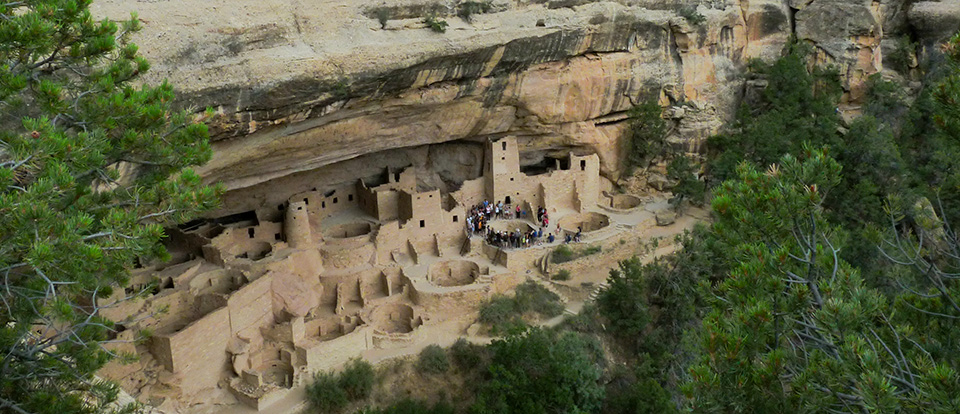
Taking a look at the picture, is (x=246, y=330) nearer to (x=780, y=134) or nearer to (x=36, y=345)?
(x=36, y=345)

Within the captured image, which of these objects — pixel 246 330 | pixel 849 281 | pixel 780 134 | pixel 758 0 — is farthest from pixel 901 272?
pixel 246 330

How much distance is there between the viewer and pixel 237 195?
1812cm

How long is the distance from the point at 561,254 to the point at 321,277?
18.2 feet

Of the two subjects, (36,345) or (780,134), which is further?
(780,134)

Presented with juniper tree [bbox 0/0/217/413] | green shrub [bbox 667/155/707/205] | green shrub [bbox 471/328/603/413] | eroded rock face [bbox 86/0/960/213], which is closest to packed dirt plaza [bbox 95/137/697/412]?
green shrub [bbox 667/155/707/205]

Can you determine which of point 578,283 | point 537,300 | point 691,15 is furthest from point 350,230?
point 691,15

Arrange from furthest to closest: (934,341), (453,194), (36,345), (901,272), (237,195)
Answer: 1. (453,194)
2. (237,195)
3. (901,272)
4. (934,341)
5. (36,345)

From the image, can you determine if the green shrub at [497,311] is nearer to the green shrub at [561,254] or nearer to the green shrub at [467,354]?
the green shrub at [467,354]

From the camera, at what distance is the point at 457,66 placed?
1628cm

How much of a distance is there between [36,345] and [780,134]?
1946 centimetres

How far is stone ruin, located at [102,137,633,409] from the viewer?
14.4m

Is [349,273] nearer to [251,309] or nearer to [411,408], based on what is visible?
[251,309]

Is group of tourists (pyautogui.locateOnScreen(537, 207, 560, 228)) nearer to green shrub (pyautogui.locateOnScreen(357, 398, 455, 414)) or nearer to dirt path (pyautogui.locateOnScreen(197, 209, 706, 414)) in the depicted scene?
dirt path (pyautogui.locateOnScreen(197, 209, 706, 414))

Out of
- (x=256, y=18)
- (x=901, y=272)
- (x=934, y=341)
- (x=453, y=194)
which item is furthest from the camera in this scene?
(x=453, y=194)
